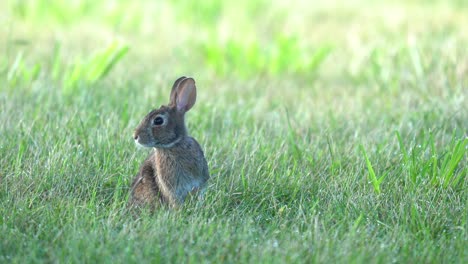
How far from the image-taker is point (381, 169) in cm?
457

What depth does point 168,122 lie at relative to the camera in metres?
3.96

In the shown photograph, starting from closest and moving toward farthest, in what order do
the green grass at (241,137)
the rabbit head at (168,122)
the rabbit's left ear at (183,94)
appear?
the green grass at (241,137), the rabbit head at (168,122), the rabbit's left ear at (183,94)

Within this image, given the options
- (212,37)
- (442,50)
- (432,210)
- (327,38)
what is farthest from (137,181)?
(327,38)

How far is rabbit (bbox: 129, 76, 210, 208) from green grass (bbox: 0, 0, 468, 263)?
12 centimetres

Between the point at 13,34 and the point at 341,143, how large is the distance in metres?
3.79

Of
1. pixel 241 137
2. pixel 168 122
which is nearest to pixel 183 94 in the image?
pixel 168 122

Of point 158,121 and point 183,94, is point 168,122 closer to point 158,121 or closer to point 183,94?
point 158,121

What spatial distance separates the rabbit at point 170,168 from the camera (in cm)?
395

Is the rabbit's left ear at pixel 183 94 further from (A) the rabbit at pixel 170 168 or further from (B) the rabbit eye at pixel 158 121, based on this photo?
(B) the rabbit eye at pixel 158 121

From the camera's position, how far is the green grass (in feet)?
11.8

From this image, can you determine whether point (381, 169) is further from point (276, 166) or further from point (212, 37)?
point (212, 37)

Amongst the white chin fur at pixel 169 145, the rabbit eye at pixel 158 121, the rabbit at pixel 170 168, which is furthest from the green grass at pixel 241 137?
the rabbit eye at pixel 158 121

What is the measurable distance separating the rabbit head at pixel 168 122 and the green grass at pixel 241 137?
1.16 feet

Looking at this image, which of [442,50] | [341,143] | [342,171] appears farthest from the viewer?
[442,50]
